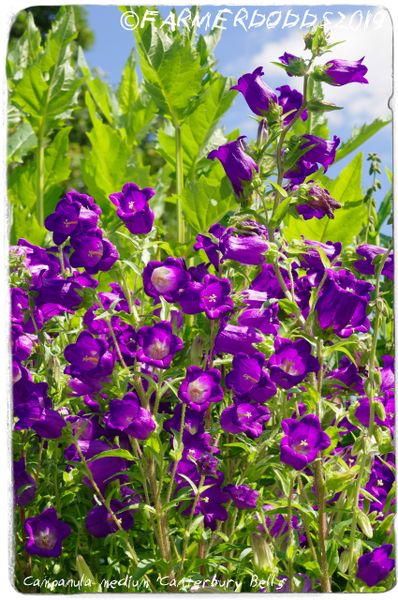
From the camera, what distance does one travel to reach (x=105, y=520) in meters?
1.41

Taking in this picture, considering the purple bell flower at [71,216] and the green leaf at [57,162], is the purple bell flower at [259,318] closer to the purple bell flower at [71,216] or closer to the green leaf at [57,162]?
the purple bell flower at [71,216]

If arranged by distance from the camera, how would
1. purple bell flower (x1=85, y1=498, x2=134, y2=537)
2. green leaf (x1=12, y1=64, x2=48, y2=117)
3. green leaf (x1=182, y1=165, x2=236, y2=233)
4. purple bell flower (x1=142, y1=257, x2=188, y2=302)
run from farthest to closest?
1. green leaf (x1=12, y1=64, x2=48, y2=117)
2. green leaf (x1=182, y1=165, x2=236, y2=233)
3. purple bell flower (x1=85, y1=498, x2=134, y2=537)
4. purple bell flower (x1=142, y1=257, x2=188, y2=302)

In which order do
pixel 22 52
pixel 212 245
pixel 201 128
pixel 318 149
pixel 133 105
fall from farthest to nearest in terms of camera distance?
pixel 22 52
pixel 133 105
pixel 201 128
pixel 212 245
pixel 318 149

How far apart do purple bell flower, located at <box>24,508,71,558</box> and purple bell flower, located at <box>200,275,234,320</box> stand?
1.51 ft

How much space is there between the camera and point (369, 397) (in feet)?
4.03

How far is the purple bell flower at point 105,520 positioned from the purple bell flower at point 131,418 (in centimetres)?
20

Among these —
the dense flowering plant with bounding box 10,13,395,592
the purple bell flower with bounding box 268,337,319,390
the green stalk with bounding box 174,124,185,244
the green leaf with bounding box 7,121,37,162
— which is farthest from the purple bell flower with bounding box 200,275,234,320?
the green leaf with bounding box 7,121,37,162

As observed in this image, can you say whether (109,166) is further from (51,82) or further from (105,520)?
(105,520)

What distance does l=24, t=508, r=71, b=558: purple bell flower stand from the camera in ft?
4.64

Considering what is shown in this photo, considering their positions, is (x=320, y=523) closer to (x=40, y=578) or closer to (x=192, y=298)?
(x=192, y=298)

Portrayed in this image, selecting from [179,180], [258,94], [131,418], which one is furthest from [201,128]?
[131,418]

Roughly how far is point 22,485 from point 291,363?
0.55 meters

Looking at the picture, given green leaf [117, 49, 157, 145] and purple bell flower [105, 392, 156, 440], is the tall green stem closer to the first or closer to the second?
green leaf [117, 49, 157, 145]

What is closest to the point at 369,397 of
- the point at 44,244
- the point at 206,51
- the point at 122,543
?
the point at 122,543
